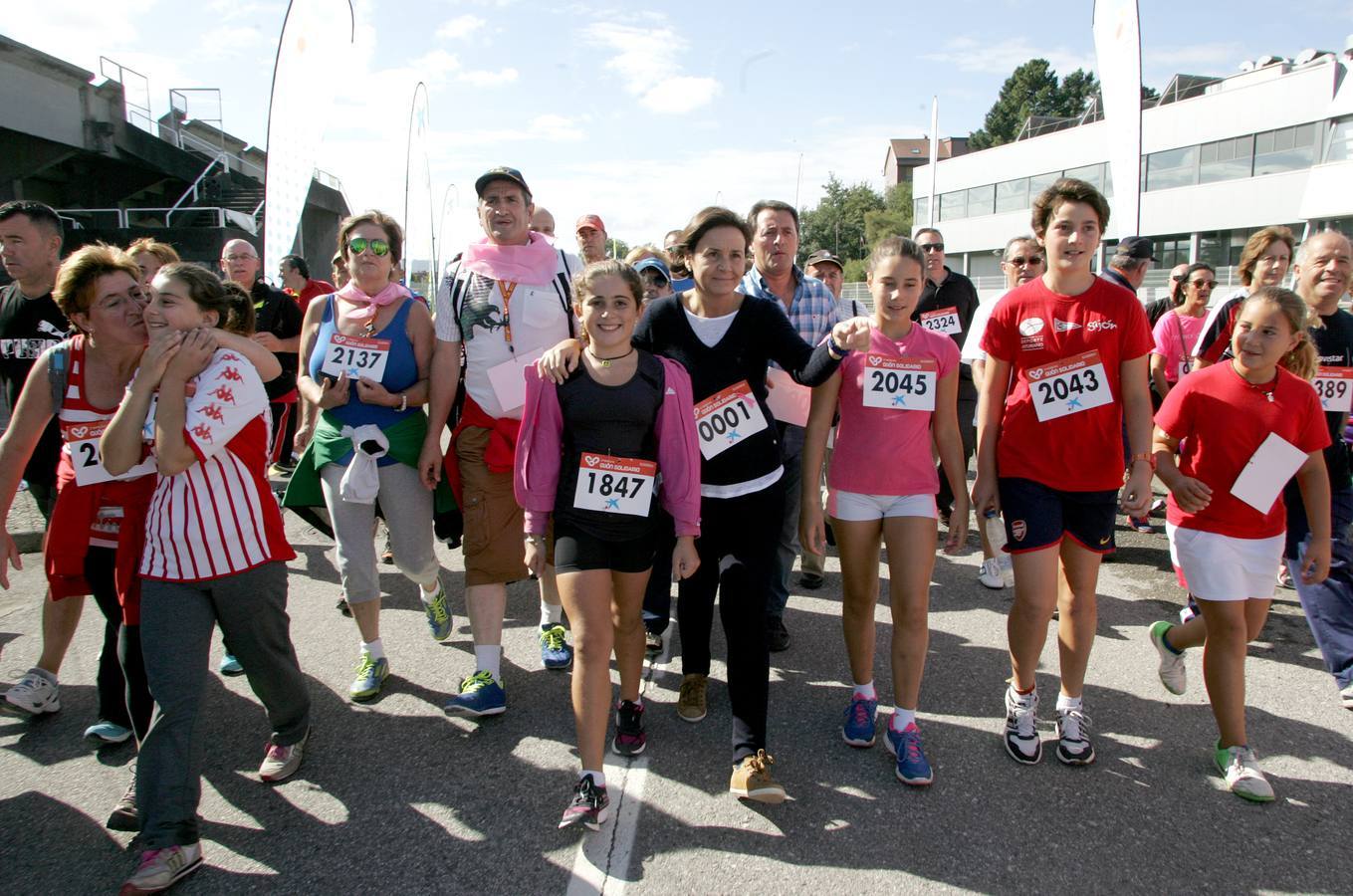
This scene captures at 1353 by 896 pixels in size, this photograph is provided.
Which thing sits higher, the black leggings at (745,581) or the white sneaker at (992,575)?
the black leggings at (745,581)

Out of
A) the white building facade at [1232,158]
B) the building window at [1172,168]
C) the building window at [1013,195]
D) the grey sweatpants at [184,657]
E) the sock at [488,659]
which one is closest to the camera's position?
the grey sweatpants at [184,657]

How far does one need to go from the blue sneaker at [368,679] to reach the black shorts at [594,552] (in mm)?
1407

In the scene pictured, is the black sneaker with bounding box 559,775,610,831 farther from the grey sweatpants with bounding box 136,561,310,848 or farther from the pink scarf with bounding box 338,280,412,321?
the pink scarf with bounding box 338,280,412,321

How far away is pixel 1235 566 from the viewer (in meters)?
3.06

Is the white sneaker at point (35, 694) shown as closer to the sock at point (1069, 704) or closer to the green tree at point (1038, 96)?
the sock at point (1069, 704)

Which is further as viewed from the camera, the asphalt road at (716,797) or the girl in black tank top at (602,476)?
the girl in black tank top at (602,476)

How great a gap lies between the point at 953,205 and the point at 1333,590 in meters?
48.2

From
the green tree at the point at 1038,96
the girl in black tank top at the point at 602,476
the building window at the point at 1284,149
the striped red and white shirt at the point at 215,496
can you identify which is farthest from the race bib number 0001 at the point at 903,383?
the green tree at the point at 1038,96

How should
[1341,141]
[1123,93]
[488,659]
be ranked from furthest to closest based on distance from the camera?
[1341,141] < [1123,93] < [488,659]

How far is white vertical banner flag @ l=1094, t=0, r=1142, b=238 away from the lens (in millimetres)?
9195

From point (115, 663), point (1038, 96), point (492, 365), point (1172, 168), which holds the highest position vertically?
point (1038, 96)

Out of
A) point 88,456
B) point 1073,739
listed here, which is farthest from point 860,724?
point 88,456

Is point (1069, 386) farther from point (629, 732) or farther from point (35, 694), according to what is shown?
point (35, 694)

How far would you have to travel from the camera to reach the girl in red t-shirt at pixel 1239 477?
10.00 ft
